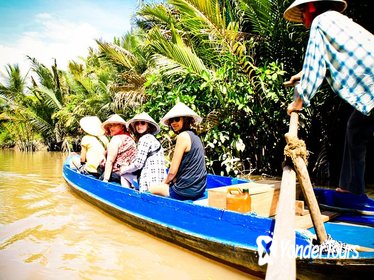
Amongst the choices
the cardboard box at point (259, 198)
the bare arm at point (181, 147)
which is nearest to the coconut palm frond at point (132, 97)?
the bare arm at point (181, 147)

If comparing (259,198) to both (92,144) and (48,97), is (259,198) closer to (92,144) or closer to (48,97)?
(92,144)

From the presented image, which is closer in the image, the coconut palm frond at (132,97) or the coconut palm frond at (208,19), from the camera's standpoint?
the coconut palm frond at (208,19)

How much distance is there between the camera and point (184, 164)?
3.86 meters

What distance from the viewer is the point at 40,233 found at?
4207 millimetres

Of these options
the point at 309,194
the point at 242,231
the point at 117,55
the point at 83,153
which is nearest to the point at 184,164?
the point at 242,231

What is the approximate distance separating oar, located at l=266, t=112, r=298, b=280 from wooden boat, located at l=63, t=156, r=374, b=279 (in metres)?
0.36

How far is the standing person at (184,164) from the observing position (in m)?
3.78

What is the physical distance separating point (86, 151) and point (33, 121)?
42.7ft

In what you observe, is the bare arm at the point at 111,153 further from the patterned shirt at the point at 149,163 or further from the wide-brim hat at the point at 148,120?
the patterned shirt at the point at 149,163

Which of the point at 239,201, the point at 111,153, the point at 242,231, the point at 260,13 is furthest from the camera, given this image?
the point at 260,13

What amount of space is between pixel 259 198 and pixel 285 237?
153 cm

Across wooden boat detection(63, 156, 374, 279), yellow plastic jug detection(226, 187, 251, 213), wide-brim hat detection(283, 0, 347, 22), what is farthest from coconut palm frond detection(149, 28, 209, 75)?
yellow plastic jug detection(226, 187, 251, 213)

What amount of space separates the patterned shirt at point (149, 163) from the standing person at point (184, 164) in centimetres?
35

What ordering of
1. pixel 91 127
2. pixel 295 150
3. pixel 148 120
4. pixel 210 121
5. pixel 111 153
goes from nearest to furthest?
pixel 295 150
pixel 148 120
pixel 111 153
pixel 91 127
pixel 210 121
